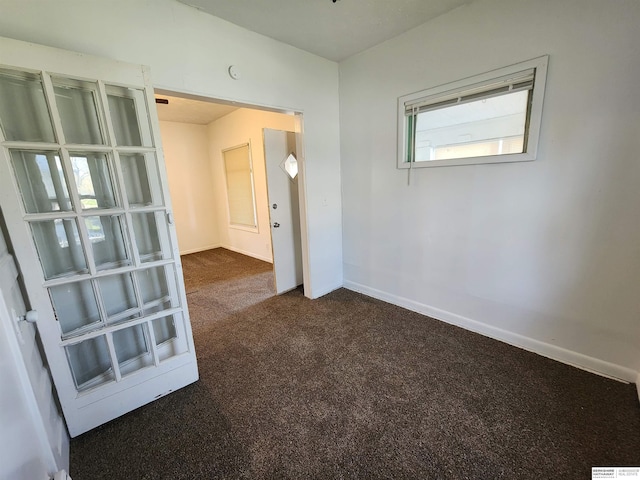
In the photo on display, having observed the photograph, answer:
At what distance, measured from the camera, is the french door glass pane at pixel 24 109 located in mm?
1322

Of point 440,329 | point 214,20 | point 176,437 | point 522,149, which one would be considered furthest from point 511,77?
point 176,437

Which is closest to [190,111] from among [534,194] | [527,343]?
[534,194]

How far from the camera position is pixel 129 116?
166 cm

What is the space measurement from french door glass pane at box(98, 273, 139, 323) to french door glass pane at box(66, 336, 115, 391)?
16 centimetres

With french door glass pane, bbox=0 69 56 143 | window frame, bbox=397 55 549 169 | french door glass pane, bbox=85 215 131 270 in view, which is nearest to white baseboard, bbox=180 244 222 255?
french door glass pane, bbox=85 215 131 270

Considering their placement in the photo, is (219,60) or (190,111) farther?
(190,111)

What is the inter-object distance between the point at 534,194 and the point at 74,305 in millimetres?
3134

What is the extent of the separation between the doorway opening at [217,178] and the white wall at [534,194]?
6.79 feet

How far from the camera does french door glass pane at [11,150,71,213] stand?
1369 mm

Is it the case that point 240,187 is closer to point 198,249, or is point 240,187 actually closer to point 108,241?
point 198,249

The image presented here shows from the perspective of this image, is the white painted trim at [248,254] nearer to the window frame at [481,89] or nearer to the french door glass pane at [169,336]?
the french door glass pane at [169,336]

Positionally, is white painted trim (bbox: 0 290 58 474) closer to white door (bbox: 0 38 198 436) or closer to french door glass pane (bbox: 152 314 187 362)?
white door (bbox: 0 38 198 436)

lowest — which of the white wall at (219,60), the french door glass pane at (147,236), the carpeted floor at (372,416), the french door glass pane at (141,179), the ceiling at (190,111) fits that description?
the carpeted floor at (372,416)

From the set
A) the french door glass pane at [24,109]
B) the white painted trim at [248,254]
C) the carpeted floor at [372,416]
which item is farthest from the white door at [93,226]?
the white painted trim at [248,254]
